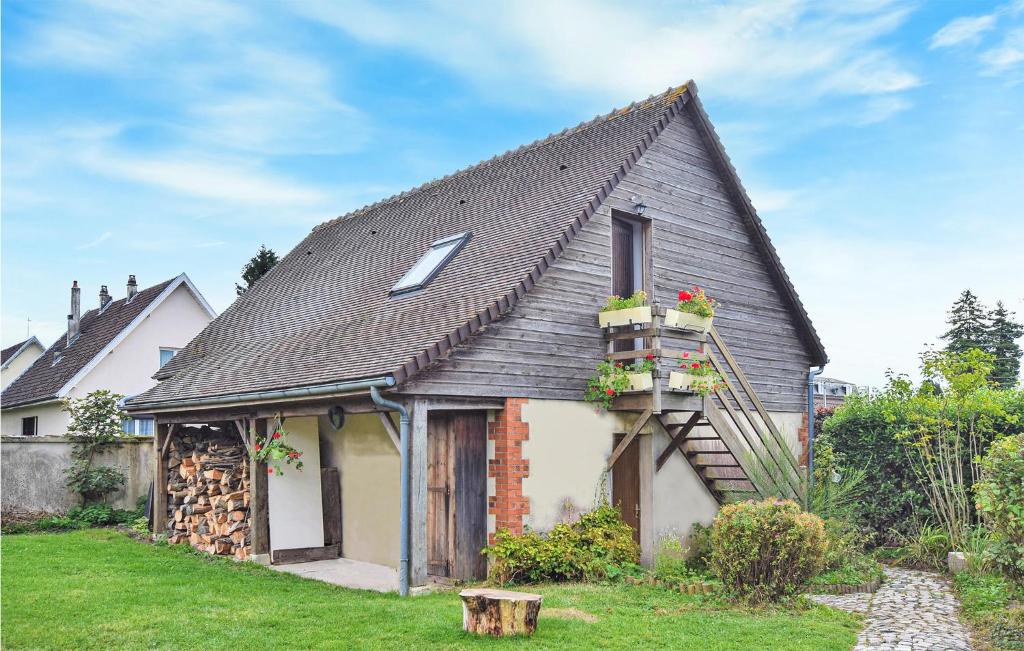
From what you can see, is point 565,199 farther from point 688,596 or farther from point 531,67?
point 688,596

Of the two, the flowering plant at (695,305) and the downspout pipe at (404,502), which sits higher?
the flowering plant at (695,305)

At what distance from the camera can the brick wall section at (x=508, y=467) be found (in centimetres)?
1061

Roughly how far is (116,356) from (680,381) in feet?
57.7

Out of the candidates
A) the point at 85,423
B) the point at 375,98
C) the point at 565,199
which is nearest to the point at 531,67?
the point at 565,199

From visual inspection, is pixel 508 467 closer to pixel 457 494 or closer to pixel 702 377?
pixel 457 494

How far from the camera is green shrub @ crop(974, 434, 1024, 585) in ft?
26.5

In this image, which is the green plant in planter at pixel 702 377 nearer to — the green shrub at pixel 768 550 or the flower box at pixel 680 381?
the flower box at pixel 680 381

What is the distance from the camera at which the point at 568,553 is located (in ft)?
35.0

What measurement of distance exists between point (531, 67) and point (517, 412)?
4.80 meters

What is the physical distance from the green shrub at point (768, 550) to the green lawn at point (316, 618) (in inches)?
12.5

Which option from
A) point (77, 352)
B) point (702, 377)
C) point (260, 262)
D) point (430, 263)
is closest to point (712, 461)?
point (702, 377)

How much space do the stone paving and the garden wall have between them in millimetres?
13877

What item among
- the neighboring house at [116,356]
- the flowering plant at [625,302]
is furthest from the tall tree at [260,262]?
the flowering plant at [625,302]

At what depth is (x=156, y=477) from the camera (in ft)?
49.9
